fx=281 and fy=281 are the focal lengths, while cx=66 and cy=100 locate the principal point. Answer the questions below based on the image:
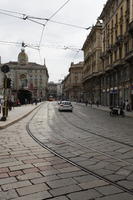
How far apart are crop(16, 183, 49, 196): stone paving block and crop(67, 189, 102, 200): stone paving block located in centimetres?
51

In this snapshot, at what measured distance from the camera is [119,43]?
131ft

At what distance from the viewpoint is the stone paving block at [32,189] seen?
Result: 4.22 metres

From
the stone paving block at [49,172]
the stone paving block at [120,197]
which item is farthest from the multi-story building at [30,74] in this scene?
the stone paving block at [120,197]

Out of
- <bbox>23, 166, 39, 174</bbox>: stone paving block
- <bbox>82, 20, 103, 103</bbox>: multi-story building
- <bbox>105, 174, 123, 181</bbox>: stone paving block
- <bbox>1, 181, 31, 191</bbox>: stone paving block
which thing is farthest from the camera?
<bbox>82, 20, 103, 103</bbox>: multi-story building

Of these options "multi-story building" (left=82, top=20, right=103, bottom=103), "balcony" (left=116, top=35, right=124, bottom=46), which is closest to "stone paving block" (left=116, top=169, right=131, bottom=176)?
"balcony" (left=116, top=35, right=124, bottom=46)

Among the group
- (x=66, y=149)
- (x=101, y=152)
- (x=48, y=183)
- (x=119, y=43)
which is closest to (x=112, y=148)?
(x=101, y=152)

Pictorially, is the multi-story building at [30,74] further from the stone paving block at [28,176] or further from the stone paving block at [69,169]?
the stone paving block at [28,176]

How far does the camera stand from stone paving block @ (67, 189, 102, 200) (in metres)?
3.99

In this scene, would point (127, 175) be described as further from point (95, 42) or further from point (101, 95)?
point (95, 42)

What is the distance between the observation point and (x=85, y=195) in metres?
4.10

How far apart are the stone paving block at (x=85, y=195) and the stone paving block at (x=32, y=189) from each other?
51 centimetres

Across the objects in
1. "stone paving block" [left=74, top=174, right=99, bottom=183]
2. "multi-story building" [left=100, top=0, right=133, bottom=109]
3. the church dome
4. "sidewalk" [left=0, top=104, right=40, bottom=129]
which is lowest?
"stone paving block" [left=74, top=174, right=99, bottom=183]

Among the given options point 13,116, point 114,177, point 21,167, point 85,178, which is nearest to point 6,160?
point 21,167

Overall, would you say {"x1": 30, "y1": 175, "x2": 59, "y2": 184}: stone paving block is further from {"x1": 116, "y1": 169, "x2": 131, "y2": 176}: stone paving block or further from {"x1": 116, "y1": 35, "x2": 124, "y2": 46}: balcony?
{"x1": 116, "y1": 35, "x2": 124, "y2": 46}: balcony
